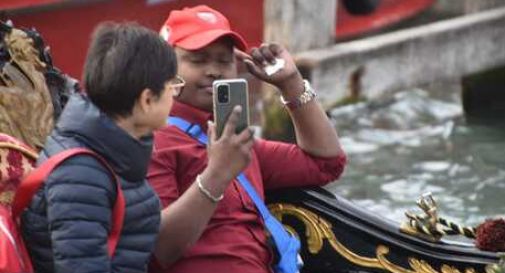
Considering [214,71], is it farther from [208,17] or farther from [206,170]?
[206,170]

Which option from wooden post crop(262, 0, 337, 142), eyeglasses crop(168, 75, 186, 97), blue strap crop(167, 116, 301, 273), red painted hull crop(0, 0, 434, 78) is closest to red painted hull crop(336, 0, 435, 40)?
red painted hull crop(0, 0, 434, 78)

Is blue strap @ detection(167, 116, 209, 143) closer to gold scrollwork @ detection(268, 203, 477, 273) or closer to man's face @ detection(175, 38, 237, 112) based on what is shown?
man's face @ detection(175, 38, 237, 112)

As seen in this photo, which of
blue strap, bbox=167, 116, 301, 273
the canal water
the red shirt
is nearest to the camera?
the red shirt

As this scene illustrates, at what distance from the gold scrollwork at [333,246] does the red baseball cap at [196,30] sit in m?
0.50

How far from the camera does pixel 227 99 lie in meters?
2.36

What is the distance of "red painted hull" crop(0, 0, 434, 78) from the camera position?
573 cm

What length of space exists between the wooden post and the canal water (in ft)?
1.31

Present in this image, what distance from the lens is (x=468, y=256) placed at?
3.01 m

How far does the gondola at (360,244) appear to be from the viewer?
3.00 m

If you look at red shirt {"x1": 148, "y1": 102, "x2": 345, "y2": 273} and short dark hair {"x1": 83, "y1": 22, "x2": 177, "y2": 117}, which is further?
red shirt {"x1": 148, "y1": 102, "x2": 345, "y2": 273}

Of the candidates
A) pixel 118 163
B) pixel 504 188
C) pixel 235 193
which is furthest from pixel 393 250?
pixel 504 188

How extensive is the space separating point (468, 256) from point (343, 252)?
0.29 m

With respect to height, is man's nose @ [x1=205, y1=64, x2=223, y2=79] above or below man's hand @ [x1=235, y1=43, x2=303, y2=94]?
above

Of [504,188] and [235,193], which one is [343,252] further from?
[504,188]
